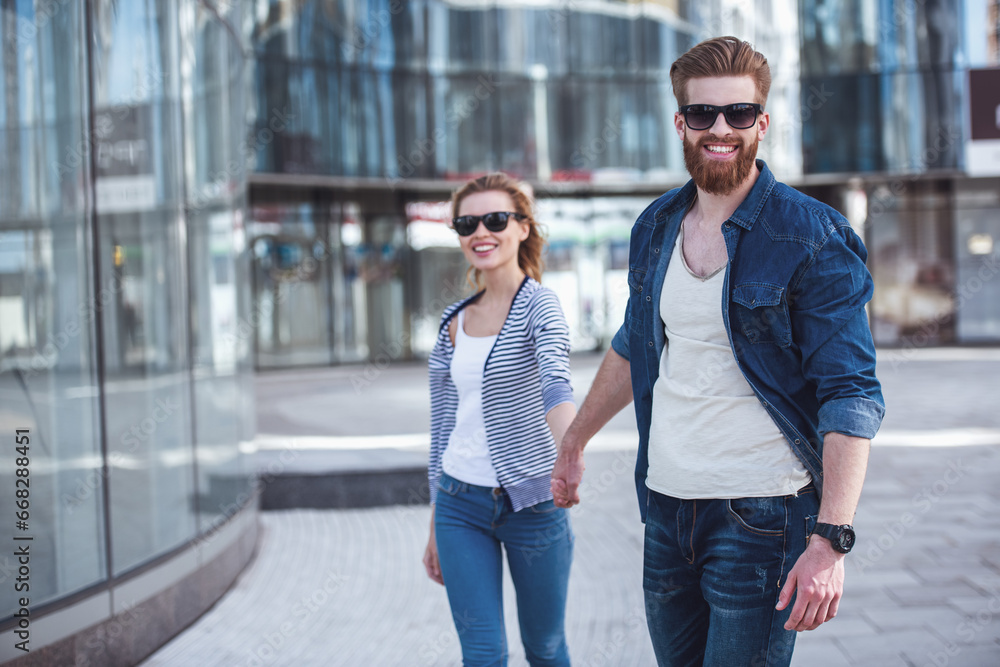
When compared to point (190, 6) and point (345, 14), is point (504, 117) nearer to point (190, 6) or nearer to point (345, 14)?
point (345, 14)

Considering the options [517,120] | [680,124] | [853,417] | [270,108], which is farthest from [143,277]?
[517,120]

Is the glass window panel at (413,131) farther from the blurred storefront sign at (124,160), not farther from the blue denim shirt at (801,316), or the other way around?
the blue denim shirt at (801,316)

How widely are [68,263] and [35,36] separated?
1.10 m

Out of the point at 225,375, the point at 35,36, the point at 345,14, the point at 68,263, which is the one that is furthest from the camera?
the point at 345,14

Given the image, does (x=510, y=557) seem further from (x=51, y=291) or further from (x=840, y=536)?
(x=51, y=291)

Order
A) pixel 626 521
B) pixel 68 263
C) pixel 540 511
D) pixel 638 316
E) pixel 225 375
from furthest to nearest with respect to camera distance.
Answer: pixel 626 521
pixel 225 375
pixel 68 263
pixel 540 511
pixel 638 316

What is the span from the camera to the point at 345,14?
1952cm

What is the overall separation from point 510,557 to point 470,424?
18.2 inches

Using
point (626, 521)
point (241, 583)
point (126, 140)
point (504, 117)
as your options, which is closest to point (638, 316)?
point (126, 140)

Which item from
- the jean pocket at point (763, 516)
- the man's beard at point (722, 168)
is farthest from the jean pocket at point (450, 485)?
the man's beard at point (722, 168)

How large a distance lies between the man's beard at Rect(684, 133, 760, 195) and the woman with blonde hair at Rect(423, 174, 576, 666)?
858 mm

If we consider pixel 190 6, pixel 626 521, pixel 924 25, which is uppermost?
pixel 924 25

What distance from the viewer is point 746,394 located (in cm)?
218

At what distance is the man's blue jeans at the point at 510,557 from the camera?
9.61 ft
